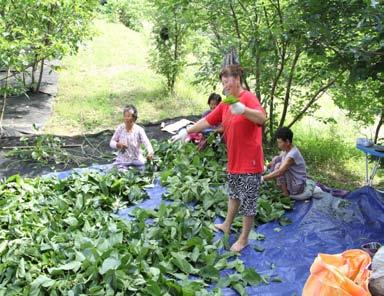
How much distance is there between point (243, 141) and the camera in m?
3.06

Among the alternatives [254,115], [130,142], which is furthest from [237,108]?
[130,142]

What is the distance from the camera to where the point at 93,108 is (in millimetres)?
7730

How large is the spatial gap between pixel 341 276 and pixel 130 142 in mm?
2737

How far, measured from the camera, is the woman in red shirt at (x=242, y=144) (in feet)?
9.68

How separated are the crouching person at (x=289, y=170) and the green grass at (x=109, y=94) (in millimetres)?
3529

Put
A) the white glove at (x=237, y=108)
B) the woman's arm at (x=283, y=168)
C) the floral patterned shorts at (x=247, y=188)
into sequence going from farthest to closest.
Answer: the woman's arm at (x=283, y=168)
the floral patterned shorts at (x=247, y=188)
the white glove at (x=237, y=108)

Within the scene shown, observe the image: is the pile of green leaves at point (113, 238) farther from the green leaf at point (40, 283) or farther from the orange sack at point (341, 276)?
the orange sack at point (341, 276)

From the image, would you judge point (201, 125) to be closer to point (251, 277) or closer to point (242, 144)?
point (242, 144)

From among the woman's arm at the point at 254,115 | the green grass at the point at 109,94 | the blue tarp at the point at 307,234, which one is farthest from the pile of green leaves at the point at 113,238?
the green grass at the point at 109,94

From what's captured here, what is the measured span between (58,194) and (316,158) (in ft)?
11.7

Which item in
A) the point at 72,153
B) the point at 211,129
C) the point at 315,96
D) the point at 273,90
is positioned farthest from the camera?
the point at 273,90

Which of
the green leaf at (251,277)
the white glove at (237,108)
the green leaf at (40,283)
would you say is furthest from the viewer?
the green leaf at (251,277)

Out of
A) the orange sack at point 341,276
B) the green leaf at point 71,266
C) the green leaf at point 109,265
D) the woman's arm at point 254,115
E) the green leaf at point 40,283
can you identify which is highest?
the woman's arm at point 254,115

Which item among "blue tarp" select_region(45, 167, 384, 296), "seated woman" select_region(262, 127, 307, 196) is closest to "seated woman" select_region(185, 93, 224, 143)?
"seated woman" select_region(262, 127, 307, 196)
